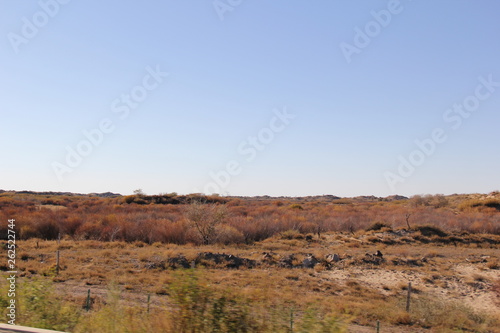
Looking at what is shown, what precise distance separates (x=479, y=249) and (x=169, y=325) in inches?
1397

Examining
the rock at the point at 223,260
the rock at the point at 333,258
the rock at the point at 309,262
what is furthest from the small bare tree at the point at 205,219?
the rock at the point at 333,258

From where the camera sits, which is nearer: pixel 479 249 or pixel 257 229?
pixel 479 249

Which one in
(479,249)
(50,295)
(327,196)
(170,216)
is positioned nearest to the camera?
(50,295)

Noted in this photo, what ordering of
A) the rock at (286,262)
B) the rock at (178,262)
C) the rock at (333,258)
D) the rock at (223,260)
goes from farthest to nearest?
the rock at (333,258) < the rock at (286,262) < the rock at (223,260) < the rock at (178,262)

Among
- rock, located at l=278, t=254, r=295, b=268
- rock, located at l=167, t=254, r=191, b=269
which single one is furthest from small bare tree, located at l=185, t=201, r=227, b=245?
rock, located at l=167, t=254, r=191, b=269

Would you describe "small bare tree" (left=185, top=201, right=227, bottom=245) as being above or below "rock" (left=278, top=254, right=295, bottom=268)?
above

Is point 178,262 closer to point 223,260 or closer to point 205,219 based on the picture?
point 223,260

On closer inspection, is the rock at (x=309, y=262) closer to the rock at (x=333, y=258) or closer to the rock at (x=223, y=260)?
the rock at (x=333, y=258)

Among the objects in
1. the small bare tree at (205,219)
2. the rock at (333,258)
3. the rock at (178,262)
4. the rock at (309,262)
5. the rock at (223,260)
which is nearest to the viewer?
the rock at (178,262)

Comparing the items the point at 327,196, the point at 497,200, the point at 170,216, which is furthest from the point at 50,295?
the point at 327,196

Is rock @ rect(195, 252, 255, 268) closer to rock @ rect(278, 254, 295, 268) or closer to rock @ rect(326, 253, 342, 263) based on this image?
rock @ rect(278, 254, 295, 268)

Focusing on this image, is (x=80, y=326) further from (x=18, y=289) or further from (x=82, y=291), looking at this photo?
(x=82, y=291)

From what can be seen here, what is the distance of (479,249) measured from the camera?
3547cm

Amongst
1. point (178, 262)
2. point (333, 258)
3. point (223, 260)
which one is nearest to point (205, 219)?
point (223, 260)
